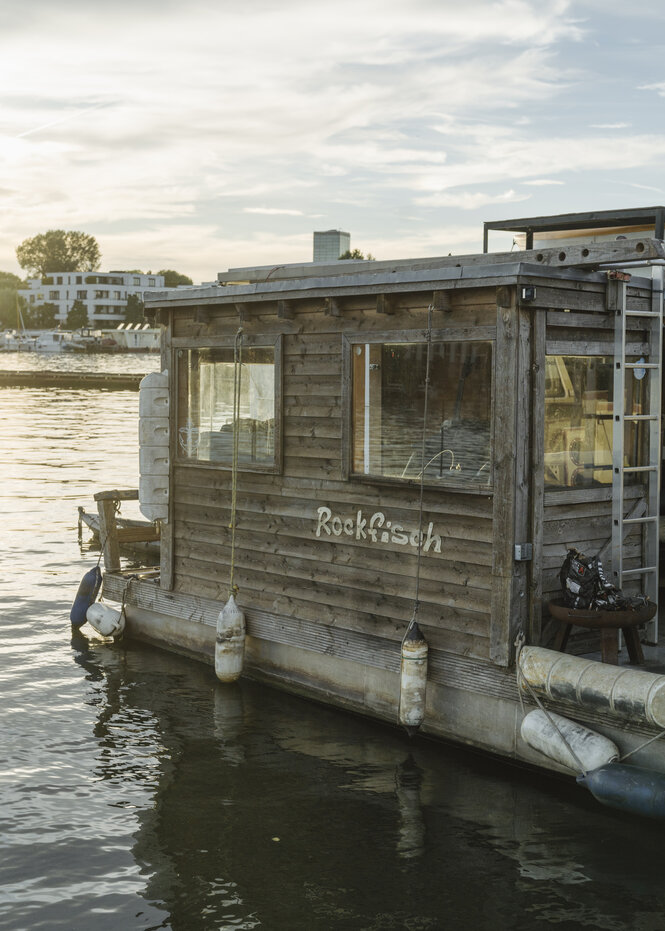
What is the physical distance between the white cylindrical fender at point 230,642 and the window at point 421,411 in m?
2.30

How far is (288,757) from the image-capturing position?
10828 millimetres

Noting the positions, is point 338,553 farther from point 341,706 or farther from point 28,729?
point 28,729

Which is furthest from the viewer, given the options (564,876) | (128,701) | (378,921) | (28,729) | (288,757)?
(128,701)

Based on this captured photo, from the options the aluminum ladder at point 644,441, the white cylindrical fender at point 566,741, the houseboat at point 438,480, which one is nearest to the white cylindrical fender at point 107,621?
the houseboat at point 438,480

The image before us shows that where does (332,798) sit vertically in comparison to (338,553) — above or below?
below

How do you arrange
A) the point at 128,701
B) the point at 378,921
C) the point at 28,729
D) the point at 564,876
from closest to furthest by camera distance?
the point at 378,921, the point at 564,876, the point at 28,729, the point at 128,701

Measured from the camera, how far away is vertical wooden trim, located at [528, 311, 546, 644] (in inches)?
398

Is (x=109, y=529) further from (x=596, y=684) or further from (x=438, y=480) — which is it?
(x=596, y=684)

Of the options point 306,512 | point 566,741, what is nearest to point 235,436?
point 306,512

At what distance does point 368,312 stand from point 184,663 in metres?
5.28

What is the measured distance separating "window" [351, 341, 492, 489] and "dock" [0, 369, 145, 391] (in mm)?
77580

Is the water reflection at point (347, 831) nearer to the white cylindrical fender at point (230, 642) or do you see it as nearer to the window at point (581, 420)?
the white cylindrical fender at point (230, 642)

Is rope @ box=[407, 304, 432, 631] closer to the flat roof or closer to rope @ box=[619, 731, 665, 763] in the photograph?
rope @ box=[619, 731, 665, 763]

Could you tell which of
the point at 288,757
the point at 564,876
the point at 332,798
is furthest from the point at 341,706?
the point at 564,876
